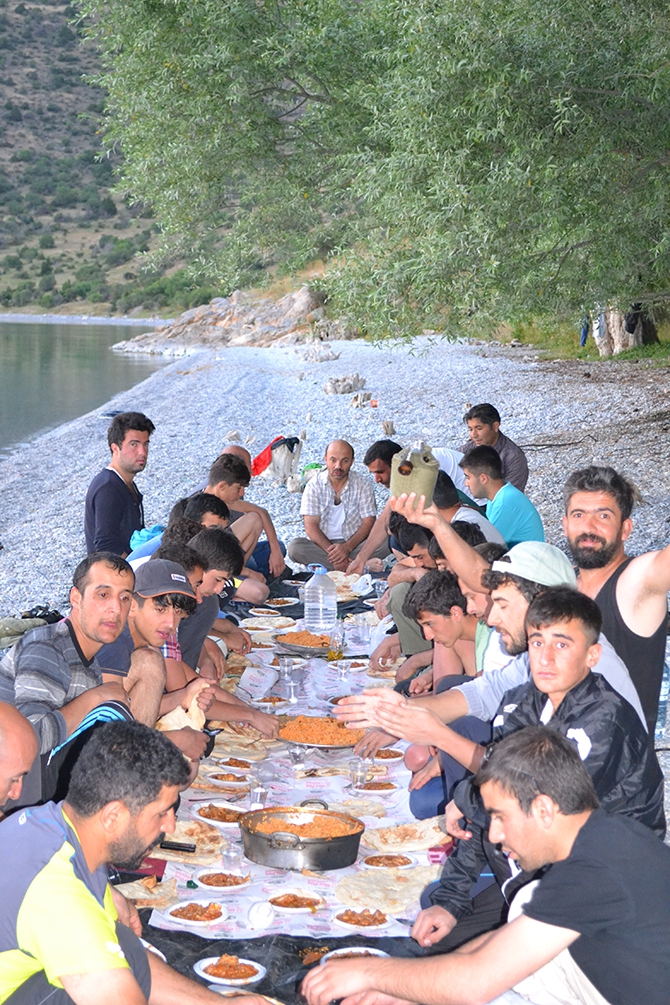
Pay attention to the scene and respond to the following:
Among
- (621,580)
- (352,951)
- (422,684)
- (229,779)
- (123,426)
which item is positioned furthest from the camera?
(123,426)

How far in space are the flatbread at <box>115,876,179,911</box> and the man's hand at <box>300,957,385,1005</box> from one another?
82cm

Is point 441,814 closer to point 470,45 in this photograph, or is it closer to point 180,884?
point 180,884

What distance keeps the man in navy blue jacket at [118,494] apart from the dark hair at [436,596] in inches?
118

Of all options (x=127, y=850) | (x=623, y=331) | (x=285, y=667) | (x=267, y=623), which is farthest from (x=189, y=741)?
(x=623, y=331)

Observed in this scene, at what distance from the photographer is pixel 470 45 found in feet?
28.9

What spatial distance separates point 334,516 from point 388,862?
574cm

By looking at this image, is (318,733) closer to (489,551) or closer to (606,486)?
(489,551)

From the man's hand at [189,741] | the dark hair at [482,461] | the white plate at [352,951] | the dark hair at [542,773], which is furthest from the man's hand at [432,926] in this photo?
the dark hair at [482,461]

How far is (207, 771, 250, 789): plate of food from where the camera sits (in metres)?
4.84

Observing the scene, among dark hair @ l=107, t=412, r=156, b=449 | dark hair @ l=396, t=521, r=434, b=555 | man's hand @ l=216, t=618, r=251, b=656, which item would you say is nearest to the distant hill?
dark hair @ l=107, t=412, r=156, b=449

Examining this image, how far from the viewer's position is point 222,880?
3.89m

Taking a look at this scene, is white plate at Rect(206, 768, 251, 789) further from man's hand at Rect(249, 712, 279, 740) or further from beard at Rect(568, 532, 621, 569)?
beard at Rect(568, 532, 621, 569)

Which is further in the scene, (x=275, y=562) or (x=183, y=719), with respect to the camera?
(x=275, y=562)

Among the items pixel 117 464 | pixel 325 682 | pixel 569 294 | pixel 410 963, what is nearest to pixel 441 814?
pixel 410 963
